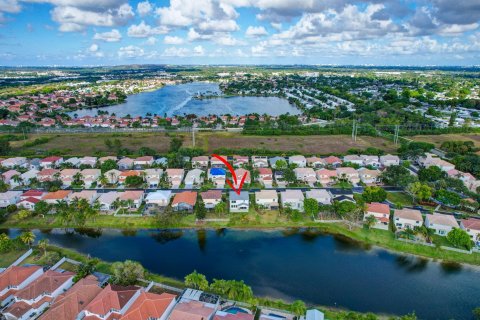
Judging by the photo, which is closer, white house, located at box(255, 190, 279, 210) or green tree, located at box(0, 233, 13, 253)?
green tree, located at box(0, 233, 13, 253)

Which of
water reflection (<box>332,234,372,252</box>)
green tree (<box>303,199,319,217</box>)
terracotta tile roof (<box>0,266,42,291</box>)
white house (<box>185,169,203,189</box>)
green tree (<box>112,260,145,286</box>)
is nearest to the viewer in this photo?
terracotta tile roof (<box>0,266,42,291</box>)

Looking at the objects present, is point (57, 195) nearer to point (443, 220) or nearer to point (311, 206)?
point (311, 206)

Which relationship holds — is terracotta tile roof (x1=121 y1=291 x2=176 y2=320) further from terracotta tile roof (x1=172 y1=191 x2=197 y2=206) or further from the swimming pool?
terracotta tile roof (x1=172 y1=191 x2=197 y2=206)

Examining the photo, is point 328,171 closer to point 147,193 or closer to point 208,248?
point 208,248

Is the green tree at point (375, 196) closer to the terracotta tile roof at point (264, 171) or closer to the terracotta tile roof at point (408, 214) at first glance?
the terracotta tile roof at point (408, 214)

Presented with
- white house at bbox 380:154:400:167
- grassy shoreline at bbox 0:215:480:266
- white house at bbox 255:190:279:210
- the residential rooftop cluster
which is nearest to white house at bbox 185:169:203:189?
grassy shoreline at bbox 0:215:480:266

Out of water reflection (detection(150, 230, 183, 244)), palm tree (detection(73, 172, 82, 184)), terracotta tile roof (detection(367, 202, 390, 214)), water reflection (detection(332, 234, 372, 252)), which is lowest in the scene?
water reflection (detection(332, 234, 372, 252))

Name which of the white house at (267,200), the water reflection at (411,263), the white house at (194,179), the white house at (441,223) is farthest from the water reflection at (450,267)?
the white house at (194,179)
